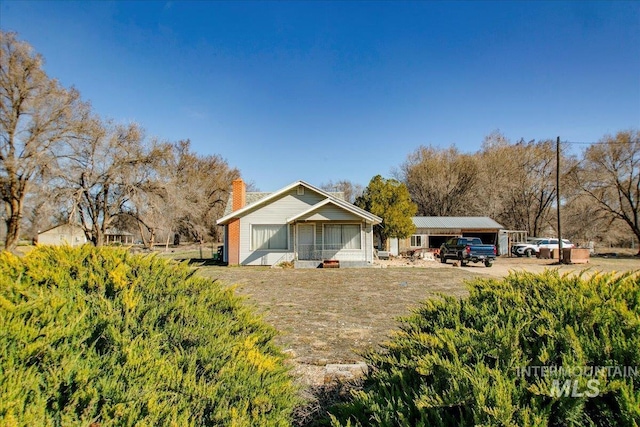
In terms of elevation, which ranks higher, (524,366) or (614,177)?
(614,177)

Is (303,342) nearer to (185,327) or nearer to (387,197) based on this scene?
(185,327)

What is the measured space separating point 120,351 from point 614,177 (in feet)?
163

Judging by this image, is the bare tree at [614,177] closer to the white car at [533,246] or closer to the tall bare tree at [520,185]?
the tall bare tree at [520,185]

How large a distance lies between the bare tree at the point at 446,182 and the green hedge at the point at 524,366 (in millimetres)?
47891

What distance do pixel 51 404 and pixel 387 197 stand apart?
2944 cm

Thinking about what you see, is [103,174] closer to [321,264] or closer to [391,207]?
[321,264]

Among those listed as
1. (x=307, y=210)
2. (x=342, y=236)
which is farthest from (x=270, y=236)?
(x=342, y=236)

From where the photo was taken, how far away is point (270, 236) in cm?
2234

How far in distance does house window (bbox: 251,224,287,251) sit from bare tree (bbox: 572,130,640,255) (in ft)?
125

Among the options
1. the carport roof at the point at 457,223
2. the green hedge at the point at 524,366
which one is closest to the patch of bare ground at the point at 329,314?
the green hedge at the point at 524,366

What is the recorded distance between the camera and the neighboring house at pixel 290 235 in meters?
21.6

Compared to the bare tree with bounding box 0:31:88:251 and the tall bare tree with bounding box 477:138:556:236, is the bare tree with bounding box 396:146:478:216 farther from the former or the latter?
the bare tree with bounding box 0:31:88:251

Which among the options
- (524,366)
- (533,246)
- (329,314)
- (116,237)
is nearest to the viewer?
(524,366)

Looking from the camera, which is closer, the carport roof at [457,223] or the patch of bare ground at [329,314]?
the patch of bare ground at [329,314]
